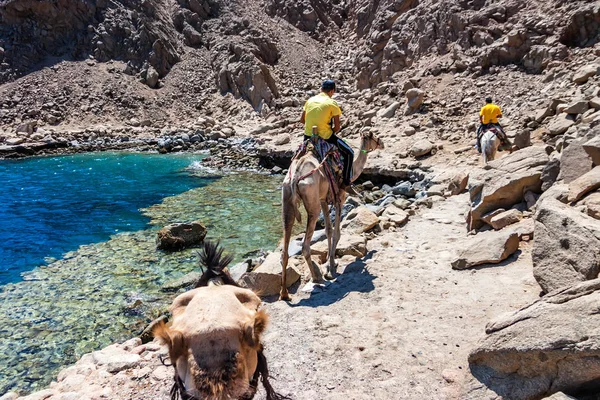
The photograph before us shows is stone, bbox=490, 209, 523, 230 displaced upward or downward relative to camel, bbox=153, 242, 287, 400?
downward

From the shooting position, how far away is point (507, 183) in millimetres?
6605

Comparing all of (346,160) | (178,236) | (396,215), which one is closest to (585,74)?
(396,215)

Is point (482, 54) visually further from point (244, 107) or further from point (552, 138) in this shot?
point (244, 107)

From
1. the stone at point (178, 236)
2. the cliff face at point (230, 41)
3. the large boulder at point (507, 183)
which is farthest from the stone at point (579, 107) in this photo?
the cliff face at point (230, 41)

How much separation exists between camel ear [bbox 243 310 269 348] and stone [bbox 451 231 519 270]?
4.58 meters

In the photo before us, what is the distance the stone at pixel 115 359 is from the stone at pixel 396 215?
5.47m

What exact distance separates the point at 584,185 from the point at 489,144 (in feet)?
20.3

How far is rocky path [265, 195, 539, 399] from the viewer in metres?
3.58

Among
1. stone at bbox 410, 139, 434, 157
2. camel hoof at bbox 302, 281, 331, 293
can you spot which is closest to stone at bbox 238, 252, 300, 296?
camel hoof at bbox 302, 281, 331, 293

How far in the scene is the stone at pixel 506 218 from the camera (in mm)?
6238

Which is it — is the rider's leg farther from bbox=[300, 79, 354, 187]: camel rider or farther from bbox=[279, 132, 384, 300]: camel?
bbox=[279, 132, 384, 300]: camel

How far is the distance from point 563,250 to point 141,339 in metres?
5.14

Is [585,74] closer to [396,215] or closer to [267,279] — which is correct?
[396,215]

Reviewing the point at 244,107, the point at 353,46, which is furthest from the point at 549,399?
the point at 353,46
